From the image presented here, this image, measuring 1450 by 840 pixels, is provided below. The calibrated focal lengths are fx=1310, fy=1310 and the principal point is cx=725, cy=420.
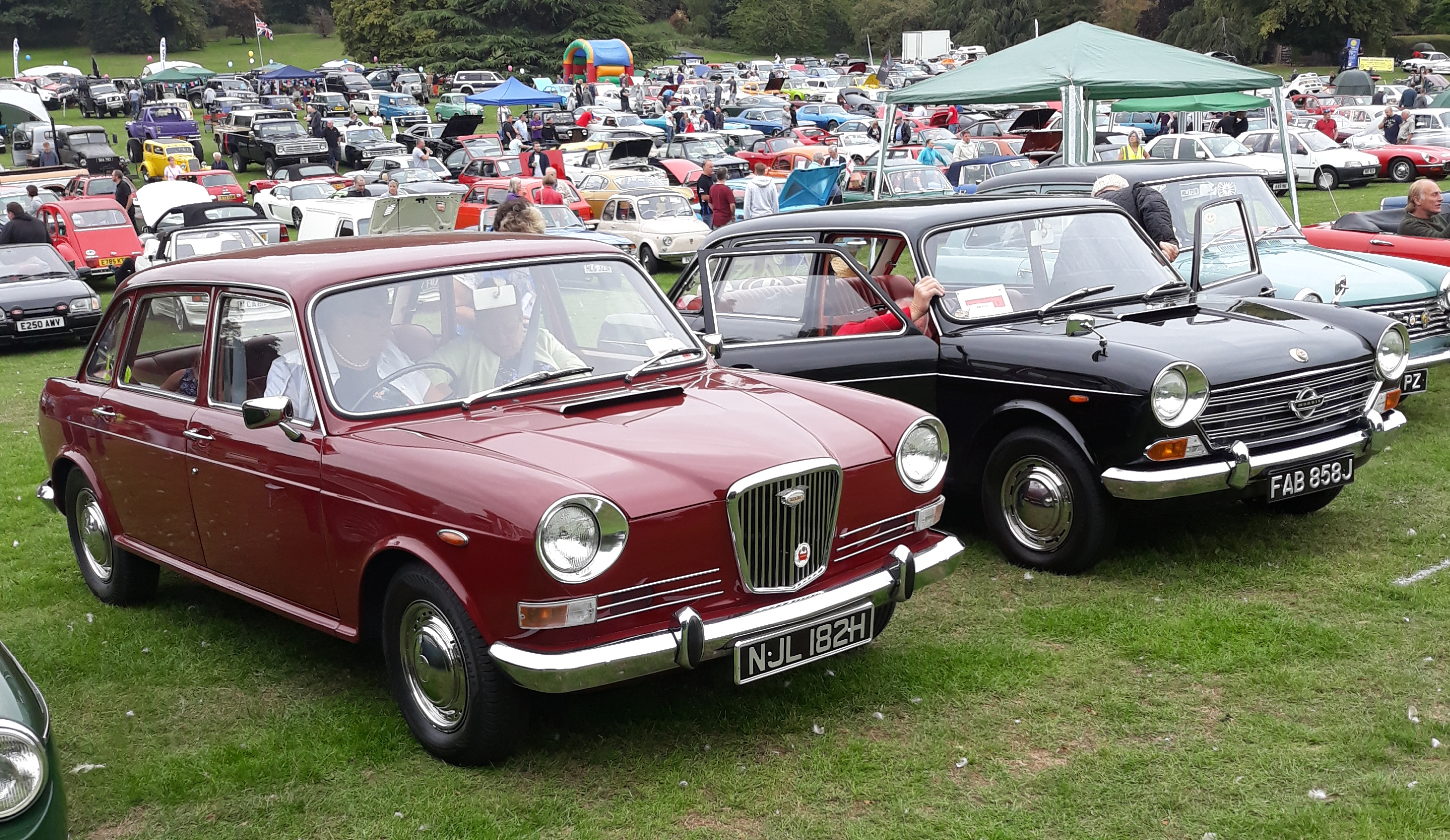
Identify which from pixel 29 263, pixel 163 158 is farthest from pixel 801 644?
pixel 163 158

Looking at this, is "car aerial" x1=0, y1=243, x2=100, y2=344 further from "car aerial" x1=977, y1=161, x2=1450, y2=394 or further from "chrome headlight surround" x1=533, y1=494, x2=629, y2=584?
"chrome headlight surround" x1=533, y1=494, x2=629, y2=584

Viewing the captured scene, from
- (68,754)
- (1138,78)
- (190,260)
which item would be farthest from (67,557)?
(1138,78)

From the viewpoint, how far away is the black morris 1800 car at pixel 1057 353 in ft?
19.9

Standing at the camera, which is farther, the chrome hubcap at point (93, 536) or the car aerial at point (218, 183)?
the car aerial at point (218, 183)

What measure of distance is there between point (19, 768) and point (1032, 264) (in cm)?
551

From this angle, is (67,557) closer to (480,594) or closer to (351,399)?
(351,399)

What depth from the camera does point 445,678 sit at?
14.8ft

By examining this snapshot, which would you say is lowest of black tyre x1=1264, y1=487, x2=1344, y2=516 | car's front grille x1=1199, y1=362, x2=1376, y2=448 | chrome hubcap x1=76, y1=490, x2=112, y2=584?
black tyre x1=1264, y1=487, x2=1344, y2=516

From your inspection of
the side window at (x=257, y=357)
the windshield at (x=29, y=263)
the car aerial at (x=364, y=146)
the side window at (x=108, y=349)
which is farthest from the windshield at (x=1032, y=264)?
the car aerial at (x=364, y=146)

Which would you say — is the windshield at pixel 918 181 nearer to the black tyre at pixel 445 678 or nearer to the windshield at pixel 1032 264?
the windshield at pixel 1032 264

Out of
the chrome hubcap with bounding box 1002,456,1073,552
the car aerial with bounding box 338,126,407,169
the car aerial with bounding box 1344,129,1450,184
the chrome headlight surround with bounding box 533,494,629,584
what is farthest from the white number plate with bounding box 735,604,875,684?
the car aerial with bounding box 338,126,407,169

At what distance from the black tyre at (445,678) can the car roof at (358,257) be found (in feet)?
4.22

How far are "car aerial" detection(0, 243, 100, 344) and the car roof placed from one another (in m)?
11.6

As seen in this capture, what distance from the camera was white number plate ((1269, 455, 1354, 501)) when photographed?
618cm
